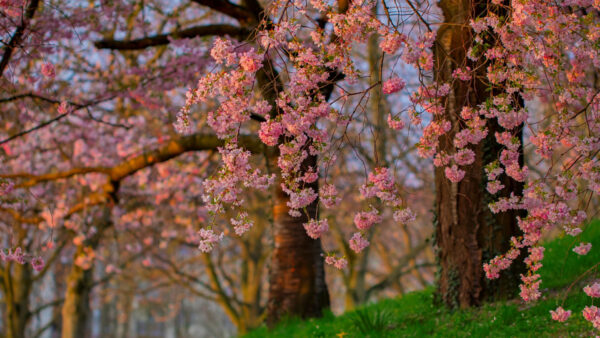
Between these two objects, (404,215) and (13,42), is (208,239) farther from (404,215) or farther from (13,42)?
(13,42)

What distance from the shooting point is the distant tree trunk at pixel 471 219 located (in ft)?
21.1

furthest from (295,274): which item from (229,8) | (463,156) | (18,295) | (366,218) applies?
(18,295)

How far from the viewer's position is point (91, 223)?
47.8 ft

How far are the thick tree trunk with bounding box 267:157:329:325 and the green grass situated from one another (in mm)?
219

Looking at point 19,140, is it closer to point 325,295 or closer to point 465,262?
point 325,295

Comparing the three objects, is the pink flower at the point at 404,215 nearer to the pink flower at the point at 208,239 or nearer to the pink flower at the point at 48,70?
the pink flower at the point at 208,239

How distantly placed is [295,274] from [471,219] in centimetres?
270

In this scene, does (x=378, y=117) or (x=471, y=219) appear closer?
(x=471, y=219)

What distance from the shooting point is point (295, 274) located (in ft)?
26.5

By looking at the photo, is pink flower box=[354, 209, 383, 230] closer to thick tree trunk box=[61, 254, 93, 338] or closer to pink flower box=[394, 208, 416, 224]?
pink flower box=[394, 208, 416, 224]

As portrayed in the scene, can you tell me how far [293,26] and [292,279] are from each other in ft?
14.7

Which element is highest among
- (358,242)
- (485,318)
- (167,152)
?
(167,152)

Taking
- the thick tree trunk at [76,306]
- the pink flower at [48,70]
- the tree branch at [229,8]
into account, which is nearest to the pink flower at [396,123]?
the tree branch at [229,8]

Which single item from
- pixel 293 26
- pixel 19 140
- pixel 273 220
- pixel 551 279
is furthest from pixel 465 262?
pixel 19 140
